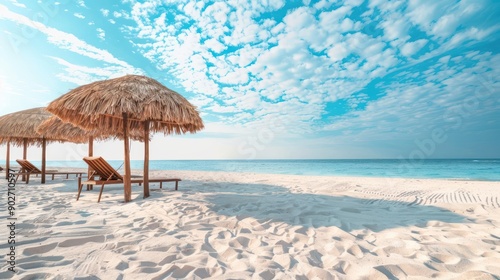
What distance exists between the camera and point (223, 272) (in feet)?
6.77

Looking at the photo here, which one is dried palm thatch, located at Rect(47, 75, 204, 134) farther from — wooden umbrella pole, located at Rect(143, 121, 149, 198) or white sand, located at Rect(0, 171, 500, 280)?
white sand, located at Rect(0, 171, 500, 280)

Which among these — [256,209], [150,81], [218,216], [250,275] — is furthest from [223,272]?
[150,81]

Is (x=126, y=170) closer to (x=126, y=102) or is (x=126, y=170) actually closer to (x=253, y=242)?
(x=126, y=102)

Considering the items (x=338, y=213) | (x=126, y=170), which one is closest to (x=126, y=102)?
(x=126, y=170)

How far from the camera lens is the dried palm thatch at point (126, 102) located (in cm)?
472

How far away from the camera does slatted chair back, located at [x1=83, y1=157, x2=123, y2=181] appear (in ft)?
16.9

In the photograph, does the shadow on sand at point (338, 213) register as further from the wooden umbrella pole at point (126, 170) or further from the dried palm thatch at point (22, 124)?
the dried palm thatch at point (22, 124)

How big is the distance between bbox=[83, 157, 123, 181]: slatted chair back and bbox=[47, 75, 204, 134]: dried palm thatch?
2.79ft

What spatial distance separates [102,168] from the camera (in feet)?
17.5

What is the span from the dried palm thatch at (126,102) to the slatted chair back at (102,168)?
2.79ft

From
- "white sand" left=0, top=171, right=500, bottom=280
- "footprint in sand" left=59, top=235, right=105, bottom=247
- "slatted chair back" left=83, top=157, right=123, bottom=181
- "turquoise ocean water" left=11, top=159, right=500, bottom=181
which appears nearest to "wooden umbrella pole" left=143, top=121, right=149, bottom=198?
"slatted chair back" left=83, top=157, right=123, bottom=181

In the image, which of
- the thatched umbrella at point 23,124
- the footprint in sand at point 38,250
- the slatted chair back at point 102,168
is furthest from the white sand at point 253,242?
the thatched umbrella at point 23,124

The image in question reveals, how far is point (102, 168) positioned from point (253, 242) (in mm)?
4262

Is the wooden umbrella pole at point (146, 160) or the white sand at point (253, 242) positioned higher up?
the wooden umbrella pole at point (146, 160)
